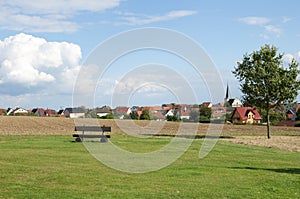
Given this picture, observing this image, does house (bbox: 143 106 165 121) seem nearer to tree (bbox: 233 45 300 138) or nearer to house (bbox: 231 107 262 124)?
tree (bbox: 233 45 300 138)

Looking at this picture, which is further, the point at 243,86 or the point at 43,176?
the point at 243,86

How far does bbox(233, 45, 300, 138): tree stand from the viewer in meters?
37.9

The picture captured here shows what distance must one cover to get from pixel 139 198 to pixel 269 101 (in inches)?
1240

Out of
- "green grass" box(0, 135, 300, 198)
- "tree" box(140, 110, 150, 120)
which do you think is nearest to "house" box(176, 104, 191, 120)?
"tree" box(140, 110, 150, 120)

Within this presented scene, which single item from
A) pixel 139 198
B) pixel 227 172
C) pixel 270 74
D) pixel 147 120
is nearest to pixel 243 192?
pixel 139 198

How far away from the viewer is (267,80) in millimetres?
38062

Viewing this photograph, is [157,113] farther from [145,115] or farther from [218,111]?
[218,111]

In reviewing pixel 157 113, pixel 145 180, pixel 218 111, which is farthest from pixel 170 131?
pixel 145 180

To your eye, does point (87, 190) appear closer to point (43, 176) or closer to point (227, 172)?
point (43, 176)

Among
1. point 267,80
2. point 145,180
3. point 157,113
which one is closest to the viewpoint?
point 145,180

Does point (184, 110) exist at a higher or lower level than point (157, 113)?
higher

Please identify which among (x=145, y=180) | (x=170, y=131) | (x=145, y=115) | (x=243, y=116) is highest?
(x=243, y=116)

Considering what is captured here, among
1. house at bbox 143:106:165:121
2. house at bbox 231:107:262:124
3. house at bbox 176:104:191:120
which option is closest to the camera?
house at bbox 176:104:191:120

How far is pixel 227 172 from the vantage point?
541 inches
